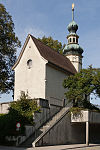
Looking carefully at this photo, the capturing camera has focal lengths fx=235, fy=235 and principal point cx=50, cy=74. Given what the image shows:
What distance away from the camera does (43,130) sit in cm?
2045

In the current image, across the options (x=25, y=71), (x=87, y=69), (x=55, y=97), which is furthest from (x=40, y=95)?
(x=87, y=69)

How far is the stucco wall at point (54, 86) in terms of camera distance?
27.2m

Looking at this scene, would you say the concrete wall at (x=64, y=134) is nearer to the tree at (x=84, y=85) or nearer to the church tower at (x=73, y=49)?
the tree at (x=84, y=85)

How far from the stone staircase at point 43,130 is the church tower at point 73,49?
15678 millimetres

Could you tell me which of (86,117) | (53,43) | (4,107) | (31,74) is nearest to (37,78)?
(31,74)

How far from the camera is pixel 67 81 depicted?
993 inches

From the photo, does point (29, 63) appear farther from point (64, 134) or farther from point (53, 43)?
point (53, 43)

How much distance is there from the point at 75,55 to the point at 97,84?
1621 cm

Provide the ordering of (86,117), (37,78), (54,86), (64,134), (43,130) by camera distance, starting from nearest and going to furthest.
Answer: (43,130) < (86,117) < (64,134) < (37,78) < (54,86)

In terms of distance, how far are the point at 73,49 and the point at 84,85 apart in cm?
1652

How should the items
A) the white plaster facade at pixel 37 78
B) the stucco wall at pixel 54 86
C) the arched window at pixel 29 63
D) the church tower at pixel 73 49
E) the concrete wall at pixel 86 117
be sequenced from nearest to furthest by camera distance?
the concrete wall at pixel 86 117 < the white plaster facade at pixel 37 78 < the stucco wall at pixel 54 86 < the arched window at pixel 29 63 < the church tower at pixel 73 49

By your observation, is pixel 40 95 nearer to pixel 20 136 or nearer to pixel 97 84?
pixel 97 84

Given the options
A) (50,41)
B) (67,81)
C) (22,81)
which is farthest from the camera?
(50,41)

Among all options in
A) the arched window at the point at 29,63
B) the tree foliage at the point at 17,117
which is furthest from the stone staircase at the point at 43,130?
the arched window at the point at 29,63
